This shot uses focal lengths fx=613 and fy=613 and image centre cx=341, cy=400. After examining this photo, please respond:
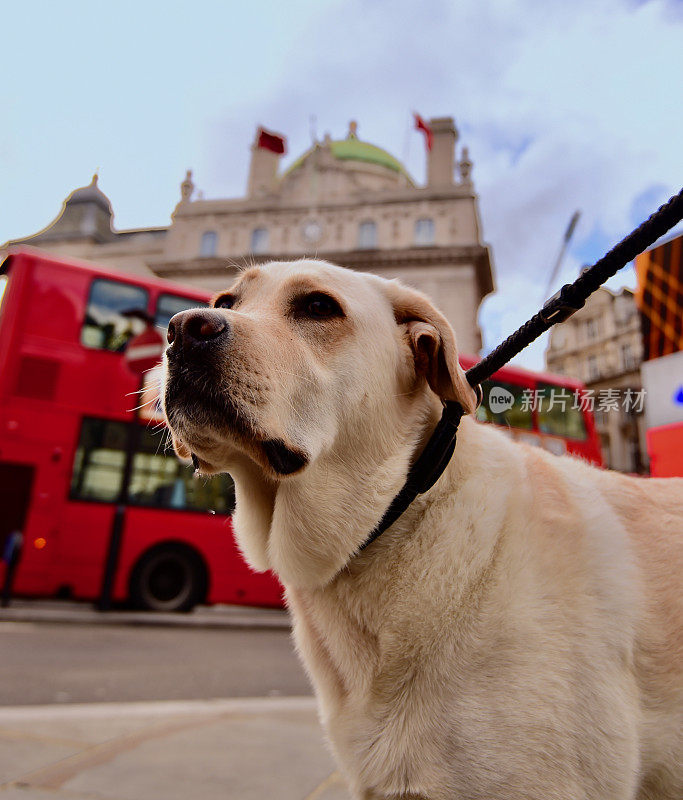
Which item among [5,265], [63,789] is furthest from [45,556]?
[63,789]

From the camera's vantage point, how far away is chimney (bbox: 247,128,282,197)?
35.7m

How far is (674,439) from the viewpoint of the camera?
3539 millimetres

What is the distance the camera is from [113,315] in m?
9.13

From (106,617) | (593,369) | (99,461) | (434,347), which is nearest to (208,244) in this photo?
(593,369)

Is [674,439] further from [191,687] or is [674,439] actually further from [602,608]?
[191,687]

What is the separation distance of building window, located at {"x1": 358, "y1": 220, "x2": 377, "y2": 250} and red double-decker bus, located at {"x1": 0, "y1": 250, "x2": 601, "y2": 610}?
2458 cm

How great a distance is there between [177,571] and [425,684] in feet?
28.5

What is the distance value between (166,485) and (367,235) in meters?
26.4

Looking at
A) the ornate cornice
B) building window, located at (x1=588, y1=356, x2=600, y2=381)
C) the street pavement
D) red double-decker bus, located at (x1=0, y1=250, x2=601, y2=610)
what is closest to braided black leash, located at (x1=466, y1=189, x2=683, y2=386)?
the street pavement

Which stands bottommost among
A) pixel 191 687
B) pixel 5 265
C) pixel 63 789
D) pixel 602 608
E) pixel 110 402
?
pixel 191 687

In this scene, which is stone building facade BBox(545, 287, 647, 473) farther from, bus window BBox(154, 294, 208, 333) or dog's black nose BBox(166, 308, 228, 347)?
dog's black nose BBox(166, 308, 228, 347)

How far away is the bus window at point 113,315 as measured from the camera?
29.5ft

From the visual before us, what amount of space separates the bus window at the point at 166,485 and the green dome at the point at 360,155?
3111 centimetres

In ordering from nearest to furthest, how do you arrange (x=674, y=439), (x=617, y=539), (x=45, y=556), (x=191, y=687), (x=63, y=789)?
1. (x=617, y=539)
2. (x=63, y=789)
3. (x=674, y=439)
4. (x=191, y=687)
5. (x=45, y=556)
